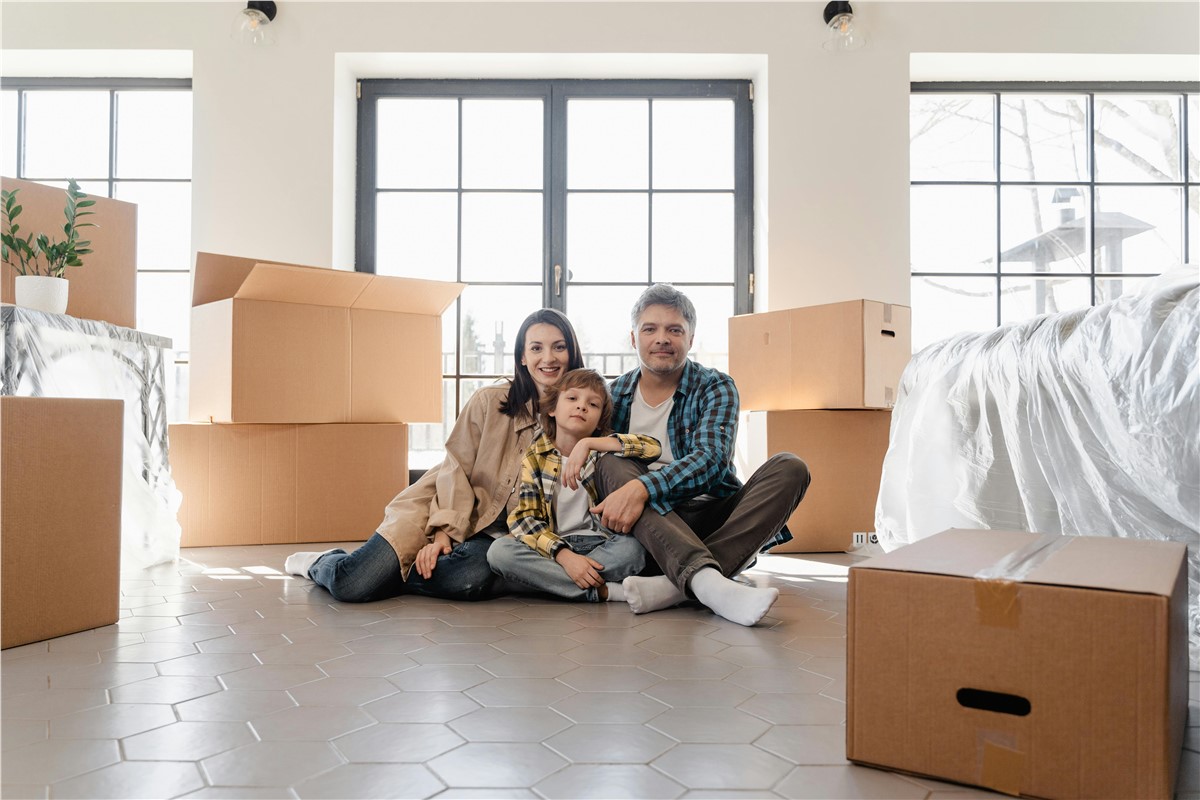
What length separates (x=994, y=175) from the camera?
3.37m

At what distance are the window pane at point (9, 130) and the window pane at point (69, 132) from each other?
0.05 m

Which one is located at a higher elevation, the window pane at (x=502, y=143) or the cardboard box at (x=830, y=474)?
the window pane at (x=502, y=143)

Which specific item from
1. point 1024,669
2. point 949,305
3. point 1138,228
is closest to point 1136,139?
point 1138,228

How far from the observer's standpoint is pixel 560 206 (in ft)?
10.8

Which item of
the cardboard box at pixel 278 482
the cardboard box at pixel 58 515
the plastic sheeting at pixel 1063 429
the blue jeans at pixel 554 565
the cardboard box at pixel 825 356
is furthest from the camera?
the cardboard box at pixel 278 482

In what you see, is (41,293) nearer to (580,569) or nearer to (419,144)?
(580,569)

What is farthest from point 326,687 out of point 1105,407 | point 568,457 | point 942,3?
point 942,3

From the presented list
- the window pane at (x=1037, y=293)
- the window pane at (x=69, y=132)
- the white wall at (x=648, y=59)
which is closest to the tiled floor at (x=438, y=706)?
the white wall at (x=648, y=59)

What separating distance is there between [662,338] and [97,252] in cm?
170

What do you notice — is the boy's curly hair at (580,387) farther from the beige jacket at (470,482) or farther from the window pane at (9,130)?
the window pane at (9,130)

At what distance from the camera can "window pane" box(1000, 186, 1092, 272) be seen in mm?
3355

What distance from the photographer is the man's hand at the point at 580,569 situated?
171 centimetres

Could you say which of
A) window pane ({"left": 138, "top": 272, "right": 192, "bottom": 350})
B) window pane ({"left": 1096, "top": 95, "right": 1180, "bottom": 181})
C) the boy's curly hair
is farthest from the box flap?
window pane ({"left": 138, "top": 272, "right": 192, "bottom": 350})

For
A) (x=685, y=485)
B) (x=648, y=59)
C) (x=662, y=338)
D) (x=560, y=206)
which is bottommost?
(x=685, y=485)
